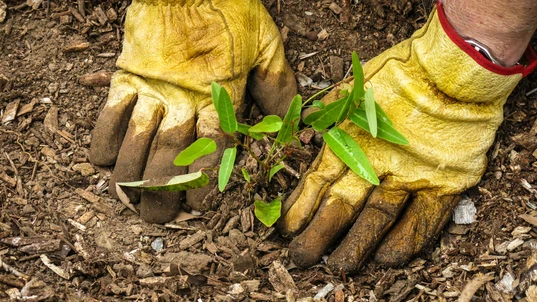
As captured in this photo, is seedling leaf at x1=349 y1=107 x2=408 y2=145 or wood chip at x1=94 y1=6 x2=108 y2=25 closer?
seedling leaf at x1=349 y1=107 x2=408 y2=145

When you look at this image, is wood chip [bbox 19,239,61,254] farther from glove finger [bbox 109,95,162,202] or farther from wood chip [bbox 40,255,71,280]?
glove finger [bbox 109,95,162,202]

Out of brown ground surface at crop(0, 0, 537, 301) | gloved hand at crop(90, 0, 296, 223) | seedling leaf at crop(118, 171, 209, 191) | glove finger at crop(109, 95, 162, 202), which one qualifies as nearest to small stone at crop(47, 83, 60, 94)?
brown ground surface at crop(0, 0, 537, 301)

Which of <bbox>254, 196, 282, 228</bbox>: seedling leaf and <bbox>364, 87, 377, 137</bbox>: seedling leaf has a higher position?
<bbox>364, 87, 377, 137</bbox>: seedling leaf

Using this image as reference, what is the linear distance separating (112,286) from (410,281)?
2.88 ft

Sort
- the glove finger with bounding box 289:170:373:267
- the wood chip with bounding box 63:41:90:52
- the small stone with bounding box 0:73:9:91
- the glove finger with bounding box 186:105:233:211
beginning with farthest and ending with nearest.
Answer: the wood chip with bounding box 63:41:90:52
the small stone with bounding box 0:73:9:91
the glove finger with bounding box 186:105:233:211
the glove finger with bounding box 289:170:373:267

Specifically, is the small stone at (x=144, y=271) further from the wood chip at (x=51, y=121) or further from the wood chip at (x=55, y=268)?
the wood chip at (x=51, y=121)

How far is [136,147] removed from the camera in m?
2.28

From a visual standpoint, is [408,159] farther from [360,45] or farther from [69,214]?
Result: [69,214]

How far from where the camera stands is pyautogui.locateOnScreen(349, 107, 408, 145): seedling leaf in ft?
6.61

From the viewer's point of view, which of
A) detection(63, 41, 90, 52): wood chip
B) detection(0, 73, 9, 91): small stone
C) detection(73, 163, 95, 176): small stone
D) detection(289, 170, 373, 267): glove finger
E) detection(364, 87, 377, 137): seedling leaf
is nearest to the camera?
detection(364, 87, 377, 137): seedling leaf

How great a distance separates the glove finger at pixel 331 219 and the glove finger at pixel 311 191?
0.08ft

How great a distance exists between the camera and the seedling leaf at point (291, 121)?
2064 mm

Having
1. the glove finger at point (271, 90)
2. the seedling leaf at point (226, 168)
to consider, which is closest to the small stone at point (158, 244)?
the seedling leaf at point (226, 168)

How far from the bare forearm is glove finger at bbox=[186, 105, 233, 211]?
81 cm
